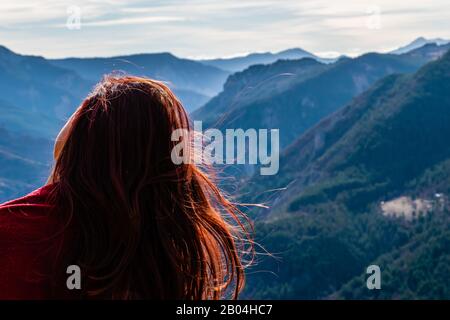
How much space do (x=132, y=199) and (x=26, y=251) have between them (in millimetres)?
678

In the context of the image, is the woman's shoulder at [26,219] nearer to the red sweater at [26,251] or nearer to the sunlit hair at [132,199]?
the red sweater at [26,251]

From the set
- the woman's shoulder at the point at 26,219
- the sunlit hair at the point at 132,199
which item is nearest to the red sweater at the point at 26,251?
the woman's shoulder at the point at 26,219

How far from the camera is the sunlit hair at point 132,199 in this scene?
428 centimetres

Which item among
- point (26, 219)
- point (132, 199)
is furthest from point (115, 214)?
point (26, 219)

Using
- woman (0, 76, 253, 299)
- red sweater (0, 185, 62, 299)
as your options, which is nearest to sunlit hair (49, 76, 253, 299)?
woman (0, 76, 253, 299)

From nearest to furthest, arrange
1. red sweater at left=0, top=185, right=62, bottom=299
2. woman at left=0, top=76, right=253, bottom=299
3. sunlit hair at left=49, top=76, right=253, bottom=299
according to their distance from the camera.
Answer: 1. red sweater at left=0, top=185, right=62, bottom=299
2. woman at left=0, top=76, right=253, bottom=299
3. sunlit hair at left=49, top=76, right=253, bottom=299

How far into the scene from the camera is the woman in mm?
4133

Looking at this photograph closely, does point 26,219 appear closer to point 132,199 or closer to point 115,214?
point 115,214

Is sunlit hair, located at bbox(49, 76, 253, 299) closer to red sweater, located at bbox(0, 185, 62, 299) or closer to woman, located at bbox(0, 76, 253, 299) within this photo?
woman, located at bbox(0, 76, 253, 299)

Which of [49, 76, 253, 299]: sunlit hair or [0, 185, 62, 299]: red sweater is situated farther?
[49, 76, 253, 299]: sunlit hair

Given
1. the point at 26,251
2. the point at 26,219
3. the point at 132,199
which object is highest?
the point at 132,199

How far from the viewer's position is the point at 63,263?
4.17 metres

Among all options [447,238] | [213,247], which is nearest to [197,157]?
[213,247]

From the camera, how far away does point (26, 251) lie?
4086 mm
